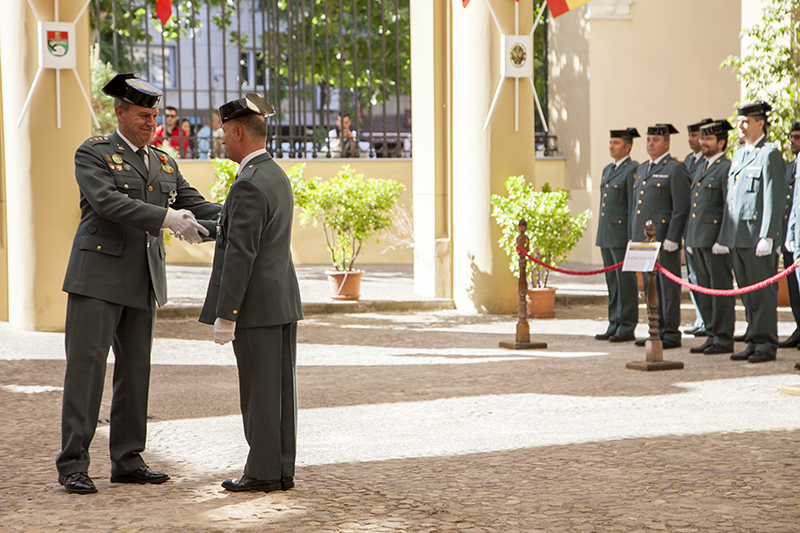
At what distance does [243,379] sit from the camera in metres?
4.23

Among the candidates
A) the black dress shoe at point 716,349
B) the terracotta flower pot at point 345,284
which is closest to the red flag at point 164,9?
the terracotta flower pot at point 345,284

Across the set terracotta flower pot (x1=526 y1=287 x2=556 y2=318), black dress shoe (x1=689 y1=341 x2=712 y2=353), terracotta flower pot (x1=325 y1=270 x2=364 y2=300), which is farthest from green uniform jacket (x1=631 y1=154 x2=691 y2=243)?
terracotta flower pot (x1=325 y1=270 x2=364 y2=300)

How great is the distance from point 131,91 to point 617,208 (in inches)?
237

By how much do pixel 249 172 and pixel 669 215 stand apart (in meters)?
5.59

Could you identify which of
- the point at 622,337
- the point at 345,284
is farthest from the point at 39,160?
the point at 622,337

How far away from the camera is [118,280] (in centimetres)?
429

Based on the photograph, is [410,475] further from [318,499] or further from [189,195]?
[189,195]

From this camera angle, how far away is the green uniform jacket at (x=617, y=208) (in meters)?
9.18

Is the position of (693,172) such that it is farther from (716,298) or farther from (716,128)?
(716,298)

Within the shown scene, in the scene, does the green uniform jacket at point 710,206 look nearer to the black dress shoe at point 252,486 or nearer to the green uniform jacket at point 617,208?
the green uniform jacket at point 617,208

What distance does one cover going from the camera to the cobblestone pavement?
12.5 feet

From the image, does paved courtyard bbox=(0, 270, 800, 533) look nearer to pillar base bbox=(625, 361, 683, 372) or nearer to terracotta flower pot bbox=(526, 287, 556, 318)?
pillar base bbox=(625, 361, 683, 372)

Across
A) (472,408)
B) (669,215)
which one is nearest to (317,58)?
(669,215)

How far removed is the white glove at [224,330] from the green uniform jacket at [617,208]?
575 cm
